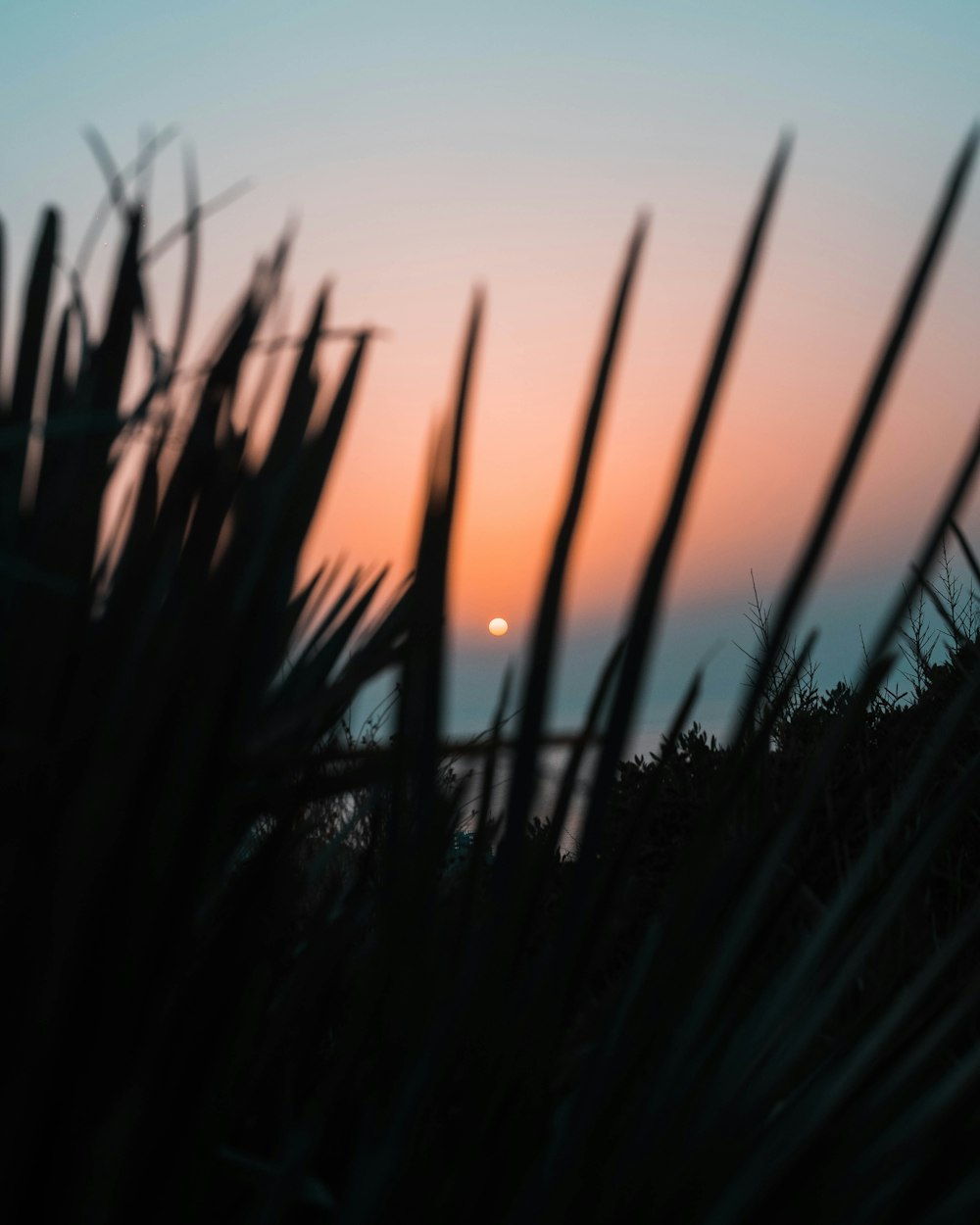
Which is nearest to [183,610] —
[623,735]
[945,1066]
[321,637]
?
[623,735]

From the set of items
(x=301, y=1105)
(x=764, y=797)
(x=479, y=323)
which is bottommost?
(x=301, y=1105)

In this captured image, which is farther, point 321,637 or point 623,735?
point 321,637

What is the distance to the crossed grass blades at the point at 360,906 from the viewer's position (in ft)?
1.35

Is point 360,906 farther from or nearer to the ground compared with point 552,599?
nearer to the ground

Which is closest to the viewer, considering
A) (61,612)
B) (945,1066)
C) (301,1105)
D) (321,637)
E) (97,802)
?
(97,802)

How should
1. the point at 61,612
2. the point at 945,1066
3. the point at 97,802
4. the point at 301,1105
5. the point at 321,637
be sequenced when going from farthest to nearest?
the point at 321,637
the point at 945,1066
the point at 301,1105
the point at 61,612
the point at 97,802

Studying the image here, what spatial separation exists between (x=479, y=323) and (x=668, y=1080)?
1.14 ft

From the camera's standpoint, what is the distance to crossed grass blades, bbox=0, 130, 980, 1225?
411mm

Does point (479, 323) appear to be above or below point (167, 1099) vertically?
above

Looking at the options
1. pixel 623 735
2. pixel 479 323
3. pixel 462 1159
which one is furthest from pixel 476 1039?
pixel 479 323

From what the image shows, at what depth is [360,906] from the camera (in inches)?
21.5

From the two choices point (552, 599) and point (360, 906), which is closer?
point (552, 599)

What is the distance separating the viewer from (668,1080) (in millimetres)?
525

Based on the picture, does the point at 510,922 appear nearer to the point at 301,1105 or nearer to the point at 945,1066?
the point at 301,1105
